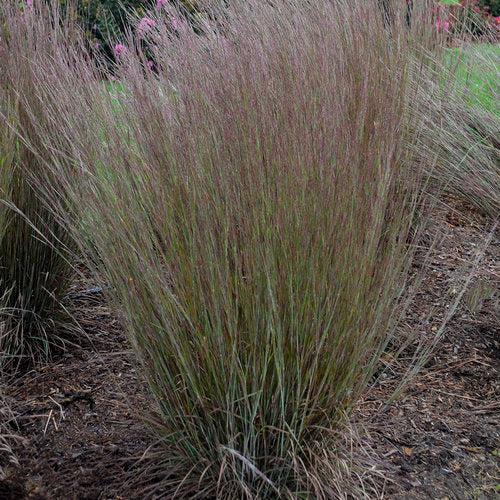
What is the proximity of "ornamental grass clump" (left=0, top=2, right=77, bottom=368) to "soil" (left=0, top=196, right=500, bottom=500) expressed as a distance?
0.50ft

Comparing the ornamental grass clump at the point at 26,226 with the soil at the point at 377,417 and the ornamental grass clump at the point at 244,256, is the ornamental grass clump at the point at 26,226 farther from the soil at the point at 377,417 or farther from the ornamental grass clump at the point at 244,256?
the ornamental grass clump at the point at 244,256

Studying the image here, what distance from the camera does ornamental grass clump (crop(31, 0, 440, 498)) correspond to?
2.08 m

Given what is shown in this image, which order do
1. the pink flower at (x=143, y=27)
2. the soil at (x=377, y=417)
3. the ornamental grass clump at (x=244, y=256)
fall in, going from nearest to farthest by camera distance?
the ornamental grass clump at (x=244, y=256) → the soil at (x=377, y=417) → the pink flower at (x=143, y=27)

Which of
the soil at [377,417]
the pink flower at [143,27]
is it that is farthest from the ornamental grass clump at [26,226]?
the pink flower at [143,27]

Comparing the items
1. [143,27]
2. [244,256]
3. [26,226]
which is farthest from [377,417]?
[143,27]

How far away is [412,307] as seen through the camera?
3535 mm

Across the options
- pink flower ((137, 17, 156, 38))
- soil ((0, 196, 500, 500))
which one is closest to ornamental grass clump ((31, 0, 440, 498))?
soil ((0, 196, 500, 500))

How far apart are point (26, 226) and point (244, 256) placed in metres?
1.26

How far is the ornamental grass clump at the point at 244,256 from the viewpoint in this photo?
6.82 feet

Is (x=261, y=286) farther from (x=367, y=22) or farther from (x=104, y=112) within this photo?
(x=367, y=22)

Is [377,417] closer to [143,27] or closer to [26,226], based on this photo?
[26,226]

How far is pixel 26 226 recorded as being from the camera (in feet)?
9.97

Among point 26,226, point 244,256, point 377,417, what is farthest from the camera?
point 26,226

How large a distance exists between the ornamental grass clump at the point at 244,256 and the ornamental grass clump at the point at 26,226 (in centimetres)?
71
